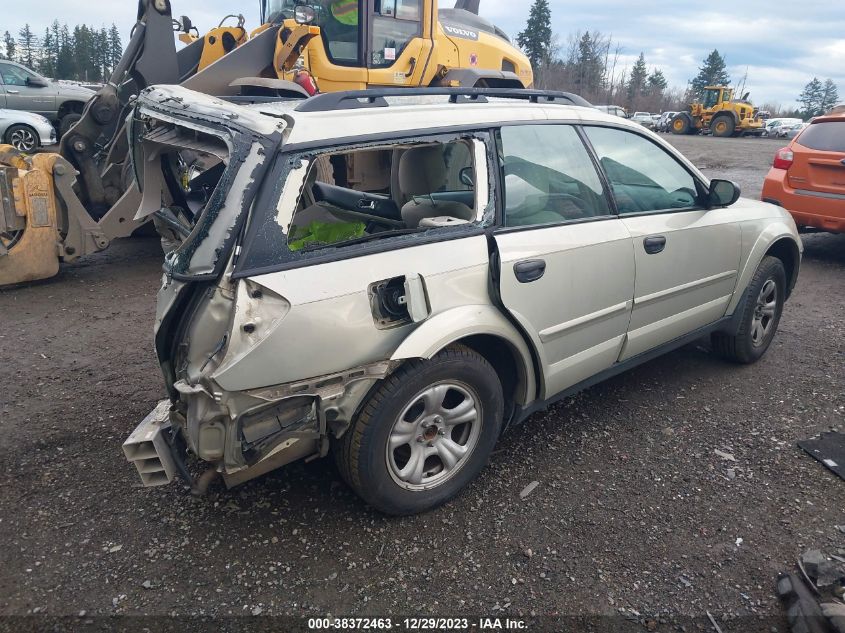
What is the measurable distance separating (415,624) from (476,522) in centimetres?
62

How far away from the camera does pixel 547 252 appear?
291 centimetres

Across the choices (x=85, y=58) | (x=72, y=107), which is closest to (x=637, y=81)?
(x=85, y=58)

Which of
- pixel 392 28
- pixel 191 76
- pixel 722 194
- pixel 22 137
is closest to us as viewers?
pixel 722 194

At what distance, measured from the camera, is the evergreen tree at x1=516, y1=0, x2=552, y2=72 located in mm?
63688

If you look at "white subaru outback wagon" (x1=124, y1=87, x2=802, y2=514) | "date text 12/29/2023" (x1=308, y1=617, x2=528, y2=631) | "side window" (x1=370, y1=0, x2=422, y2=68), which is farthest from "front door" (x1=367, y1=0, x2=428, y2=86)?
"date text 12/29/2023" (x1=308, y1=617, x2=528, y2=631)

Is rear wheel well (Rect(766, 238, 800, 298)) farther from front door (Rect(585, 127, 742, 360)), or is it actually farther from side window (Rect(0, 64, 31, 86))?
side window (Rect(0, 64, 31, 86))

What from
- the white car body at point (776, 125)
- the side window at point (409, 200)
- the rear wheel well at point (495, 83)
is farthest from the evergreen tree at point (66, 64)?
the side window at point (409, 200)

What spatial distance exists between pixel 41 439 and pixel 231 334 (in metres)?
1.91

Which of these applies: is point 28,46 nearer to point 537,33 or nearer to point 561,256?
point 537,33

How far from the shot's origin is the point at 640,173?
3.56 metres

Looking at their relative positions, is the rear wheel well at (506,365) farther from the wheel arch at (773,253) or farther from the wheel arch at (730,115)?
the wheel arch at (730,115)

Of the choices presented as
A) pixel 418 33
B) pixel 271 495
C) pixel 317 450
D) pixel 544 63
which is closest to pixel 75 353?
pixel 271 495

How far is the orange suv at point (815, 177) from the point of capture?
6.87 m

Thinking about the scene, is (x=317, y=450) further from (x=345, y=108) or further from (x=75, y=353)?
(x=75, y=353)
